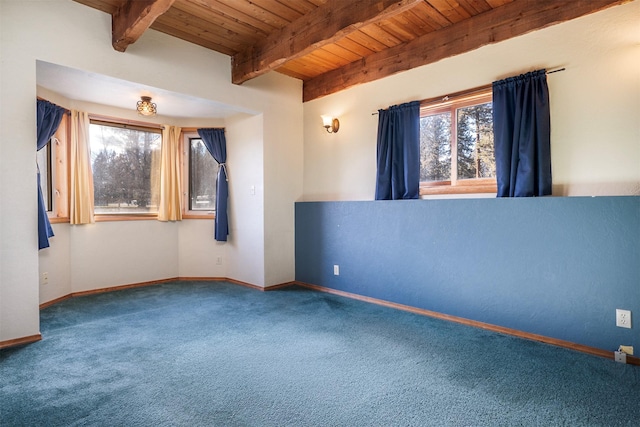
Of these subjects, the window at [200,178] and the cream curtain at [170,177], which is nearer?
the cream curtain at [170,177]

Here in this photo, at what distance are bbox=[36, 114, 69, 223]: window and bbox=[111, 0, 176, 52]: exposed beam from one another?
158 centimetres

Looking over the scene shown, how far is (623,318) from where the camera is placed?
2.39 metres

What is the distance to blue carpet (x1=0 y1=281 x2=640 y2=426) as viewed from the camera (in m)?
1.76

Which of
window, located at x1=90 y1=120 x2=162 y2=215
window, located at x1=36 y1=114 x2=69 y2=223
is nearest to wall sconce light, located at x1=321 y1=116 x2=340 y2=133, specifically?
window, located at x1=90 y1=120 x2=162 y2=215

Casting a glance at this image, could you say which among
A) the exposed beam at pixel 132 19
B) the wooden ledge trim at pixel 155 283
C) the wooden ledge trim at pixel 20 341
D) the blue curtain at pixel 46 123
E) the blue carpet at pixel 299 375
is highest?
the exposed beam at pixel 132 19

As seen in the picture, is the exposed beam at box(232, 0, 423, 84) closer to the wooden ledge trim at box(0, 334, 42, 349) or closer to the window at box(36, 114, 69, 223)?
the window at box(36, 114, 69, 223)

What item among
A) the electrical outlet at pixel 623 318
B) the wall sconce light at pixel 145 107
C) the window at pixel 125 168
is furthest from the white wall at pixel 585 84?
the window at pixel 125 168

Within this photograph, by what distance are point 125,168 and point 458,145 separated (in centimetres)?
416

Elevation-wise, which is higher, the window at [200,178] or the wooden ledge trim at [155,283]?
the window at [200,178]

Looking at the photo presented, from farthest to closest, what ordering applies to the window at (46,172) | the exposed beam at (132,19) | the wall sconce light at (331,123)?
the wall sconce light at (331,123) → the window at (46,172) → the exposed beam at (132,19)

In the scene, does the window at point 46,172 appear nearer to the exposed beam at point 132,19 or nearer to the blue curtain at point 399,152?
the exposed beam at point 132,19

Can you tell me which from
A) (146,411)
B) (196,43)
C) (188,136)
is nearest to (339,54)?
(196,43)

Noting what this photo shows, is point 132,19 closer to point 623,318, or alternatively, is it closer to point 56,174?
point 56,174

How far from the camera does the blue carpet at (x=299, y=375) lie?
1757 millimetres
